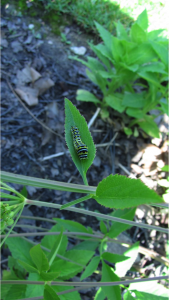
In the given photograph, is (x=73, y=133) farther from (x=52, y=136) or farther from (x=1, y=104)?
(x=1, y=104)

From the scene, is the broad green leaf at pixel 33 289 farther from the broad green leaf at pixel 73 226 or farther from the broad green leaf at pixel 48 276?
the broad green leaf at pixel 73 226

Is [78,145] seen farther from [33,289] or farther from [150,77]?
[150,77]

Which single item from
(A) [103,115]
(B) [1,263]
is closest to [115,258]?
(B) [1,263]

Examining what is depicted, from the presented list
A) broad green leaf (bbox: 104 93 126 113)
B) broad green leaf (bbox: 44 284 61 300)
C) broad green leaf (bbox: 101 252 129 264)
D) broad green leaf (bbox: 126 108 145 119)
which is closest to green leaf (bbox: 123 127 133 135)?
broad green leaf (bbox: 126 108 145 119)

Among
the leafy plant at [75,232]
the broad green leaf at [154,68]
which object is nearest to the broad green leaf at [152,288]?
the leafy plant at [75,232]

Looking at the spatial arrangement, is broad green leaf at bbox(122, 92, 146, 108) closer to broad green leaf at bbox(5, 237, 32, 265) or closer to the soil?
the soil

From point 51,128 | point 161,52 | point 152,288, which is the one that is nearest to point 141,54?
point 161,52
